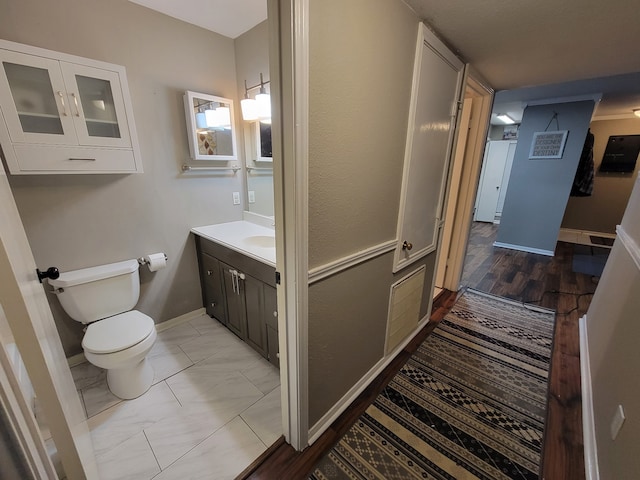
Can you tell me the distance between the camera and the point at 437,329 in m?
2.34

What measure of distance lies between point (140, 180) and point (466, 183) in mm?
2929

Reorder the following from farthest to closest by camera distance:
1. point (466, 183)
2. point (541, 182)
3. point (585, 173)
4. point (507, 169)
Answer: point (507, 169) → point (585, 173) → point (541, 182) → point (466, 183)

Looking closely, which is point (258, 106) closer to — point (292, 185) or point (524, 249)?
point (292, 185)

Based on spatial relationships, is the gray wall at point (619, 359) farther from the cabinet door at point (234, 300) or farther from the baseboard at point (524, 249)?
the baseboard at point (524, 249)

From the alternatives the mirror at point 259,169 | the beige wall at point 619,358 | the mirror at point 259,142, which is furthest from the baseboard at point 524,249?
the mirror at point 259,142

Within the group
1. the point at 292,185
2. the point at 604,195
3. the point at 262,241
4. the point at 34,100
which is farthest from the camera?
the point at 604,195

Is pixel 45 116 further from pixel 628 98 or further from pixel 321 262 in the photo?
pixel 628 98

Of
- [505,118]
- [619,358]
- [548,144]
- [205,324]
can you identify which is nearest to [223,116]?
[205,324]

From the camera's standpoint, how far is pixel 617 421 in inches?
42.1

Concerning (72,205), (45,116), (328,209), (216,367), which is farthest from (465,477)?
(45,116)

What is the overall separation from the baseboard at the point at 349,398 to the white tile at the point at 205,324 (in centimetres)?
125

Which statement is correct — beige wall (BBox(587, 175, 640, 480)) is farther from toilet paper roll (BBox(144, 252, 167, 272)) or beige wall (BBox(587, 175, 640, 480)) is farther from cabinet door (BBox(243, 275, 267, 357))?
toilet paper roll (BBox(144, 252, 167, 272))

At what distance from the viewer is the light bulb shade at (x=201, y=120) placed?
2.05 meters

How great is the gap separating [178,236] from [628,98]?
5866 millimetres
